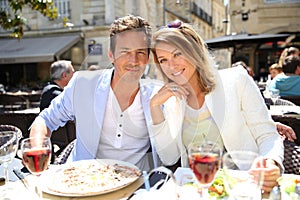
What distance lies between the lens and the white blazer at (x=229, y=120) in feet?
5.26

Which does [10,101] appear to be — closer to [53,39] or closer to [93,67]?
[93,67]

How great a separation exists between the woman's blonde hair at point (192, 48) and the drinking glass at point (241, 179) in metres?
0.68

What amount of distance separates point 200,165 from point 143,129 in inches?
32.1

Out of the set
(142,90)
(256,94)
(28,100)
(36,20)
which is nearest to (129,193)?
(142,90)

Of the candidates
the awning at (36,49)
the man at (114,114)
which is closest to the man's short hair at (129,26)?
the man at (114,114)

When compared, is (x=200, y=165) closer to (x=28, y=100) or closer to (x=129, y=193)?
(x=129, y=193)

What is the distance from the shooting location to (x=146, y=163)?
171 cm

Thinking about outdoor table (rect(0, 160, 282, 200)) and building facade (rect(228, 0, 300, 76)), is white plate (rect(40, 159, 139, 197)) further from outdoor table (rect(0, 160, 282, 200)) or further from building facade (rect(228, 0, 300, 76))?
building facade (rect(228, 0, 300, 76))

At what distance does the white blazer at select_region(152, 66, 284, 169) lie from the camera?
5.26 feet

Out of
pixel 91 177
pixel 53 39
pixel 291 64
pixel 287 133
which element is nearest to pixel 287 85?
pixel 291 64

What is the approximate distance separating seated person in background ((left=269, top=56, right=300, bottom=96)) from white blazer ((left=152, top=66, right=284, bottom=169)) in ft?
10.6

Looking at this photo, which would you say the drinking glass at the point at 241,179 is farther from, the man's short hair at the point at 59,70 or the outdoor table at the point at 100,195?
the man's short hair at the point at 59,70

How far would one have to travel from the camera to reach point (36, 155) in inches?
44.5

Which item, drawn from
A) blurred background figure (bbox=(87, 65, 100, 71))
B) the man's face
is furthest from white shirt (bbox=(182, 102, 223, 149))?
blurred background figure (bbox=(87, 65, 100, 71))
